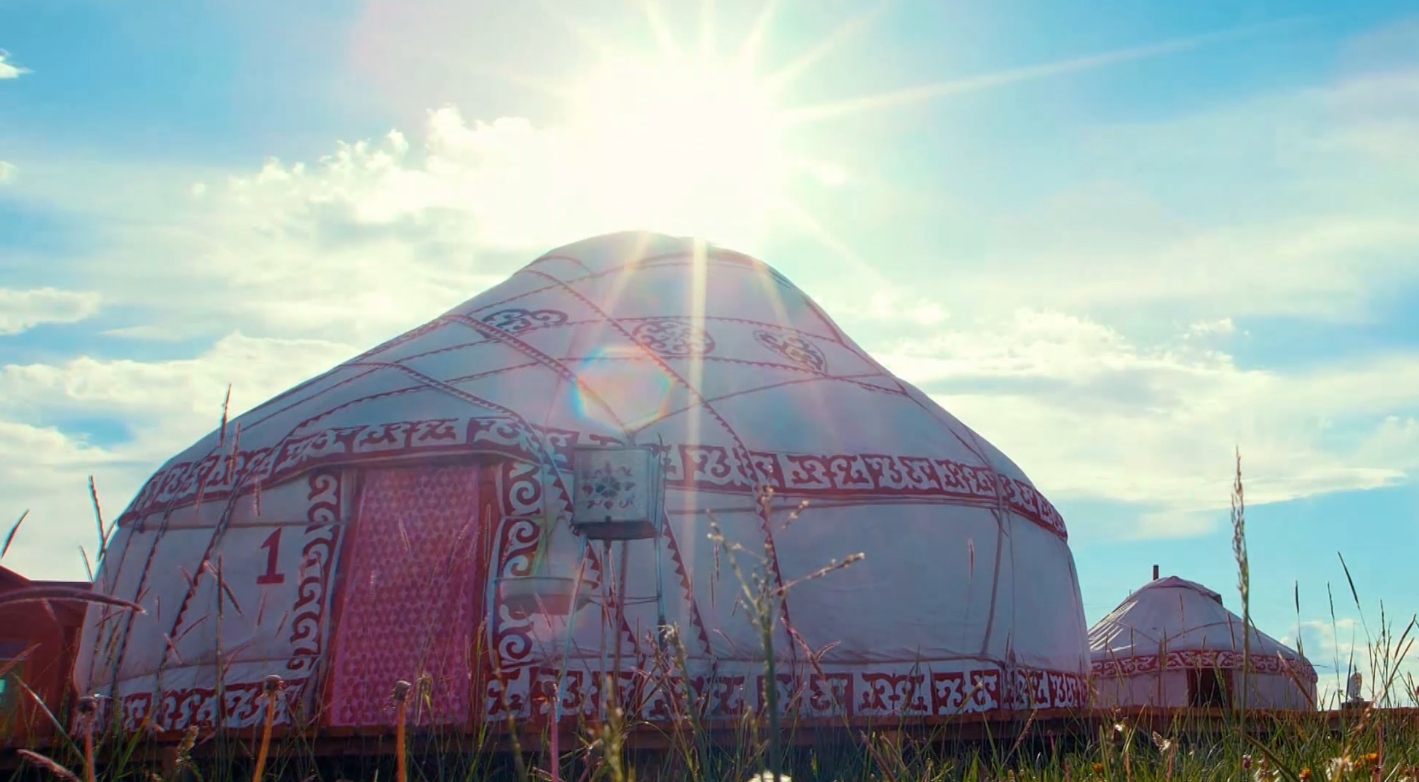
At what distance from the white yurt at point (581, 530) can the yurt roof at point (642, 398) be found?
0.06ft

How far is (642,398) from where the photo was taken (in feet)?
20.3

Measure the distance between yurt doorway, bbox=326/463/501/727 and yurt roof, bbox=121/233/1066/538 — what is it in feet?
0.53

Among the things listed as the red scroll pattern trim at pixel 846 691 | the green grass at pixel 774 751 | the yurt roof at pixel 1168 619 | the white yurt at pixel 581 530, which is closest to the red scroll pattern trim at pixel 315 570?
the white yurt at pixel 581 530

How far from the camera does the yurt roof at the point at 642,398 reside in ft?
18.9

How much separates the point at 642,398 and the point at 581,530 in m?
1.62

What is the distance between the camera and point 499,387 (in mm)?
6195

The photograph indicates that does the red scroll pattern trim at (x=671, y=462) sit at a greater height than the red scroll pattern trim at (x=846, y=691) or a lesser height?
greater

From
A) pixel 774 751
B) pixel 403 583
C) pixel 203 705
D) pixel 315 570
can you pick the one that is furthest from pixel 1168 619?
pixel 774 751

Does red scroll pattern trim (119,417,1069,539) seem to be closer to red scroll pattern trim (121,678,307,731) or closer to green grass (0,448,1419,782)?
red scroll pattern trim (121,678,307,731)

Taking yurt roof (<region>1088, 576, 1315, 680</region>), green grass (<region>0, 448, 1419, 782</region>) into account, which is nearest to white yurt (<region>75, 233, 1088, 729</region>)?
green grass (<region>0, 448, 1419, 782</region>)

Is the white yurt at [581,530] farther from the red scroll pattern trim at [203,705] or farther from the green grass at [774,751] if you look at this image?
the green grass at [774,751]

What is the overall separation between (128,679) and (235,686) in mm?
876

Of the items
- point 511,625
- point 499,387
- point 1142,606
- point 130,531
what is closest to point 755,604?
point 511,625

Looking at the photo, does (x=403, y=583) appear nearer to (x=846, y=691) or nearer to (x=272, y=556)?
(x=272, y=556)
